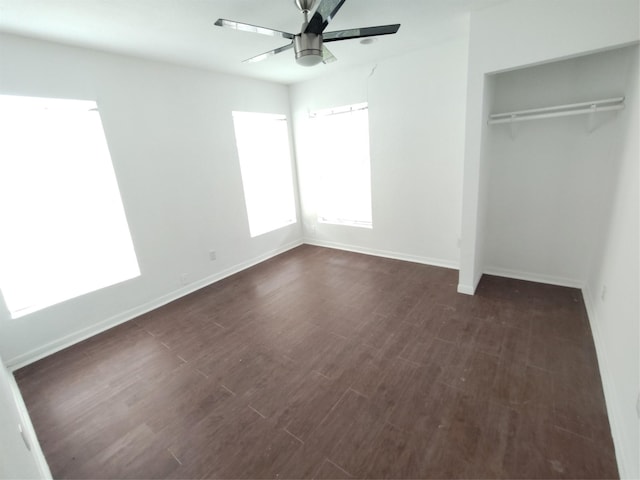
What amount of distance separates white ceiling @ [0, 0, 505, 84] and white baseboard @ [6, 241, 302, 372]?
2.52 meters

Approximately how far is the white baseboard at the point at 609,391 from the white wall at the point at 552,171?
69 cm

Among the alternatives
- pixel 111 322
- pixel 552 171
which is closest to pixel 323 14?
pixel 552 171

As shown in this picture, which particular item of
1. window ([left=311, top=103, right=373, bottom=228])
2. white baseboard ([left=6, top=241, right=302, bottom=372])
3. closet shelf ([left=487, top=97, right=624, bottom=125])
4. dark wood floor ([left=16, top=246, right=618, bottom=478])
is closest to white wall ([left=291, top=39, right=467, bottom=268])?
window ([left=311, top=103, right=373, bottom=228])

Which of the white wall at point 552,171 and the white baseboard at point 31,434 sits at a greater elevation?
the white wall at point 552,171

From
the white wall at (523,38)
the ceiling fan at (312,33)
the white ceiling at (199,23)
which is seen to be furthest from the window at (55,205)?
the white wall at (523,38)

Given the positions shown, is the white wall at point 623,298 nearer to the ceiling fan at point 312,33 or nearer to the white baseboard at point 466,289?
the white baseboard at point 466,289

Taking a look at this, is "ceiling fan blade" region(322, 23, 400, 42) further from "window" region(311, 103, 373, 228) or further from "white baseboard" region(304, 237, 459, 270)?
"white baseboard" region(304, 237, 459, 270)

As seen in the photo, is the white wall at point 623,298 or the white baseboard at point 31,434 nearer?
the white wall at point 623,298

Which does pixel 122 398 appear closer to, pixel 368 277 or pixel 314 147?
pixel 368 277

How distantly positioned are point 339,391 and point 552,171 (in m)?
2.96

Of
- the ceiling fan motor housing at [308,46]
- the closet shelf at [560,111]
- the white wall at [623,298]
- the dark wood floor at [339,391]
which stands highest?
the ceiling fan motor housing at [308,46]

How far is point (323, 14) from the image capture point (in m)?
1.65

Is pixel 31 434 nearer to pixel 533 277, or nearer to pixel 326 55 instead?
pixel 326 55

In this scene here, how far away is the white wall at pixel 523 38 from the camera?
1.96 m
